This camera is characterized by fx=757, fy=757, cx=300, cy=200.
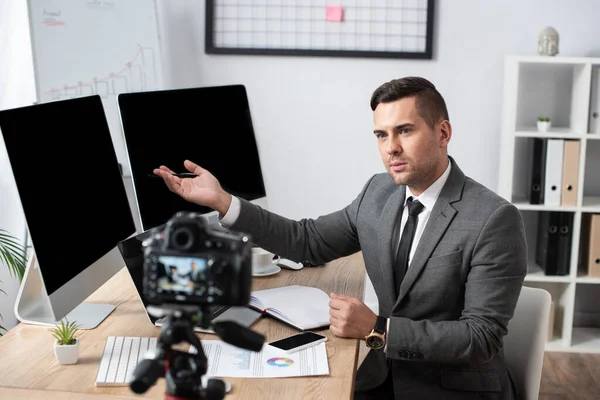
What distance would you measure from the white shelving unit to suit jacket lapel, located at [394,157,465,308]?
159 centimetres


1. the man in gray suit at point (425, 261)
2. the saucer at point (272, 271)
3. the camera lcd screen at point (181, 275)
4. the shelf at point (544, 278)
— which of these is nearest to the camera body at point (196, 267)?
the camera lcd screen at point (181, 275)

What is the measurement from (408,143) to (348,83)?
1.74 m

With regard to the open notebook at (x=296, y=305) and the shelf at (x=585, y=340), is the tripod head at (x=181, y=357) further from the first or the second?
the shelf at (x=585, y=340)

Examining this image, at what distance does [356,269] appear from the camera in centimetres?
234

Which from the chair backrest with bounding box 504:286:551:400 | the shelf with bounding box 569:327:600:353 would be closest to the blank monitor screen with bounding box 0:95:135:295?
the chair backrest with bounding box 504:286:551:400

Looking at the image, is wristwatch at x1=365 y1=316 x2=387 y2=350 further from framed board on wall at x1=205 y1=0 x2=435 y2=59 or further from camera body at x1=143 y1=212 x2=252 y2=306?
framed board on wall at x1=205 y1=0 x2=435 y2=59

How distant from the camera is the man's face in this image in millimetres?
1885

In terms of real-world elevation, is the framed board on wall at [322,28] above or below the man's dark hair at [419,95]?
above

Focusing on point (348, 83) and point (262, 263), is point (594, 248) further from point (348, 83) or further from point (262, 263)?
point (262, 263)

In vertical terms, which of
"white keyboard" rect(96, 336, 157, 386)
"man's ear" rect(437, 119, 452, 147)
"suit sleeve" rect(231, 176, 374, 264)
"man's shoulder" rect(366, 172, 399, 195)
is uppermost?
"man's ear" rect(437, 119, 452, 147)

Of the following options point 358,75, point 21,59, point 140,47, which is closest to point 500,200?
point 358,75

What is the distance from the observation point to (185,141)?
2145 millimetres

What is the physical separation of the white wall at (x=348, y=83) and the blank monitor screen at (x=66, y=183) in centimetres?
171

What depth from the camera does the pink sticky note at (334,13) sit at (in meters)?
3.49
